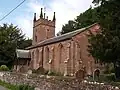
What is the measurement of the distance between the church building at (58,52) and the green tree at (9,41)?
2012mm

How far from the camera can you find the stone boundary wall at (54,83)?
43.9 ft

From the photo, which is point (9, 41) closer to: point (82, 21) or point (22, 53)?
A: point (22, 53)

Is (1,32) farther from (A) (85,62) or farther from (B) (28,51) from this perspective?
(A) (85,62)

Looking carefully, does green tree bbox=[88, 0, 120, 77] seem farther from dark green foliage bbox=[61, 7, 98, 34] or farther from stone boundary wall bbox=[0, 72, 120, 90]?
dark green foliage bbox=[61, 7, 98, 34]

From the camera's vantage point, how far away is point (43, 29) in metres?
74.6

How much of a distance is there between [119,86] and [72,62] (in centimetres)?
3941

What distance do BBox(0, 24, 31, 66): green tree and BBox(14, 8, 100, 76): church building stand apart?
2012 millimetres

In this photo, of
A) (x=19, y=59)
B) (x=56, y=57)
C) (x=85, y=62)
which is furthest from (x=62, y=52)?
(x=19, y=59)

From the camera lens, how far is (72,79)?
15898 mm

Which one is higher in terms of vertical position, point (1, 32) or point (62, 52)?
point (1, 32)

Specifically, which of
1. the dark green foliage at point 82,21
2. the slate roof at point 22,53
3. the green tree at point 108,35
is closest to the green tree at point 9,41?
the slate roof at point 22,53

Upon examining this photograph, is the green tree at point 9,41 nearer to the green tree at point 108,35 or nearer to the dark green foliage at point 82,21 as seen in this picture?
the dark green foliage at point 82,21

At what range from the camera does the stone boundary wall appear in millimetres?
13383

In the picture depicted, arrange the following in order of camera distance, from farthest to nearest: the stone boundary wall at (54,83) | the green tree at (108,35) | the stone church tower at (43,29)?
the stone church tower at (43,29) → the green tree at (108,35) → the stone boundary wall at (54,83)
